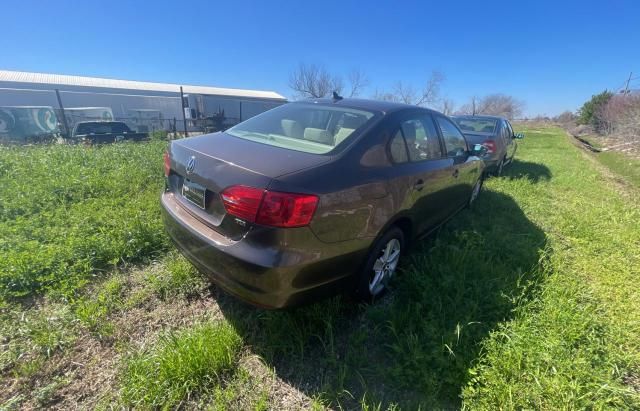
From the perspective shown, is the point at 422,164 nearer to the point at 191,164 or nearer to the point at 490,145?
the point at 191,164

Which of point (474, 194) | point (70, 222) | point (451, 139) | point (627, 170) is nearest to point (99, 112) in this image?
point (70, 222)

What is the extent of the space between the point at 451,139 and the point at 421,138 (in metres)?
0.95

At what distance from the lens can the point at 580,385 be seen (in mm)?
1676

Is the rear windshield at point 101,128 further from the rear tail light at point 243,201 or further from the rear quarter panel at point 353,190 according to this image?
the rear quarter panel at point 353,190

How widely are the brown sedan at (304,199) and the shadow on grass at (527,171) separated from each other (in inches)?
219

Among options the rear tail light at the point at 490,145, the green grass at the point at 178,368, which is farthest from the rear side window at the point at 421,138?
the rear tail light at the point at 490,145

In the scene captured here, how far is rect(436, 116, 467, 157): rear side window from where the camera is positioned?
128 inches

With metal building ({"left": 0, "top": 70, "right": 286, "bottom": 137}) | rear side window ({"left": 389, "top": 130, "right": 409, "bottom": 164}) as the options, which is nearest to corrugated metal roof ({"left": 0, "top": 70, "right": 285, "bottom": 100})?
metal building ({"left": 0, "top": 70, "right": 286, "bottom": 137})

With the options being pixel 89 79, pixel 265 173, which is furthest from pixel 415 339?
pixel 89 79

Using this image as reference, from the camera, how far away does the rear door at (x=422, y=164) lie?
7.70ft

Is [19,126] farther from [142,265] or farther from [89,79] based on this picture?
[89,79]

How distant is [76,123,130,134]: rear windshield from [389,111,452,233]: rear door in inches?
556

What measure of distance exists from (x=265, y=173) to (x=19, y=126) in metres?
15.6

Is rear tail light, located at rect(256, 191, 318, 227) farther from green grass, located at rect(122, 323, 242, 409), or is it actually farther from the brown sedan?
green grass, located at rect(122, 323, 242, 409)
